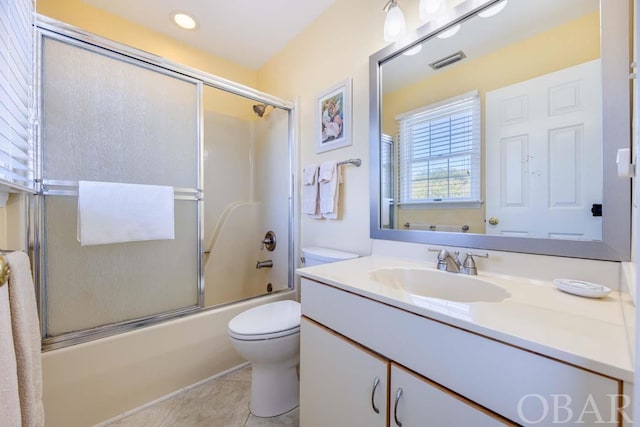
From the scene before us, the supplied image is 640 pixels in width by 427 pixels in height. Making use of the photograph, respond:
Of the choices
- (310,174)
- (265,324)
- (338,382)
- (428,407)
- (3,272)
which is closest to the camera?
(3,272)

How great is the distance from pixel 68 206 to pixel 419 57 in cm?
185

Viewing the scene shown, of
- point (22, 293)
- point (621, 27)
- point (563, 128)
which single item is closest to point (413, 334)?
point (563, 128)

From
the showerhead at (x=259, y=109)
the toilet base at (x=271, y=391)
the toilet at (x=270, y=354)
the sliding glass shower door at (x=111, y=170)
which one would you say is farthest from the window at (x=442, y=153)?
the showerhead at (x=259, y=109)

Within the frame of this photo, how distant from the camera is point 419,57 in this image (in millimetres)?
1257

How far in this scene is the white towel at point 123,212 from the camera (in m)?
1.15

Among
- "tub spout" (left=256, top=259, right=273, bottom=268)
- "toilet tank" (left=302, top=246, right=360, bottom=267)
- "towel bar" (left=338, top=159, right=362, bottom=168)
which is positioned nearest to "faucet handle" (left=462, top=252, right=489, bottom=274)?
"toilet tank" (left=302, top=246, right=360, bottom=267)

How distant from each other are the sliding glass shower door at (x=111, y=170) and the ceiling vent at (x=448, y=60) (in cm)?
136

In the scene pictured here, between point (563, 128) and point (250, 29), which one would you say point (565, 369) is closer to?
point (563, 128)

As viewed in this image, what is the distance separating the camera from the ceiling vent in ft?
3.68

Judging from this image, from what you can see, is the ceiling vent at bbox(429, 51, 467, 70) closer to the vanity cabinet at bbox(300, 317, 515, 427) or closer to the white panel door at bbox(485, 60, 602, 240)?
the white panel door at bbox(485, 60, 602, 240)

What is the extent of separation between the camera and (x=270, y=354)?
118 cm

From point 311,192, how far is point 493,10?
1276mm

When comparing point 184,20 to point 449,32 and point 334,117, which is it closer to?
point 334,117

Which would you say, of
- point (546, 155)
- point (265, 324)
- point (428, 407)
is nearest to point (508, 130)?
point (546, 155)
